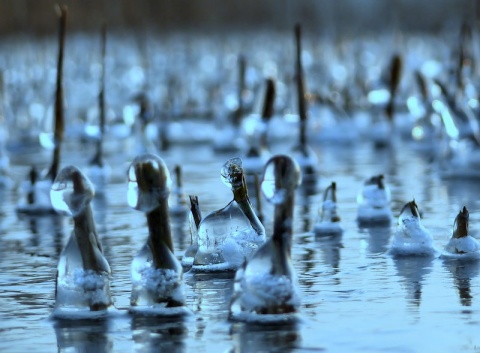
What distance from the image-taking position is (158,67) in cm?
3959

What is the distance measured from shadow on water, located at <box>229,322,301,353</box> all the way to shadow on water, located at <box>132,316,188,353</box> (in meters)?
0.26

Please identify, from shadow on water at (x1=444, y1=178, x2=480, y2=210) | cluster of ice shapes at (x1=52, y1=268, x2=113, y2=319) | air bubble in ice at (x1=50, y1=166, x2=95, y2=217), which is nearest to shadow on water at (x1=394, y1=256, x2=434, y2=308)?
cluster of ice shapes at (x1=52, y1=268, x2=113, y2=319)

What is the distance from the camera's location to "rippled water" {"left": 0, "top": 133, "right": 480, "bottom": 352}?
23.8 ft

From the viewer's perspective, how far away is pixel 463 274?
9023 mm

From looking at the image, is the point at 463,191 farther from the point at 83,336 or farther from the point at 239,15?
the point at 239,15

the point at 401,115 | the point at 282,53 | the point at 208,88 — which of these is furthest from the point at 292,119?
the point at 282,53

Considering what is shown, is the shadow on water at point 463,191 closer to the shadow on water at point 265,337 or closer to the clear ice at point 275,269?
the clear ice at point 275,269

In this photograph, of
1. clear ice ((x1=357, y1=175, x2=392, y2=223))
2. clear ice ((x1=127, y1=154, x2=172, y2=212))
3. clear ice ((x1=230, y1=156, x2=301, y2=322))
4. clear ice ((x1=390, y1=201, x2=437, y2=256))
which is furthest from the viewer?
clear ice ((x1=357, y1=175, x2=392, y2=223))

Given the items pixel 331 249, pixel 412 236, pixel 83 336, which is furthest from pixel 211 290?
pixel 331 249

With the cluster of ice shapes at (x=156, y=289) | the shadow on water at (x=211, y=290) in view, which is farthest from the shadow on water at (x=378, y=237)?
the cluster of ice shapes at (x=156, y=289)

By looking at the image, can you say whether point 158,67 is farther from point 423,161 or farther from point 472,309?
point 472,309

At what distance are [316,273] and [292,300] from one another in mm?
1758

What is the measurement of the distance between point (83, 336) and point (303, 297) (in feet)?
4.66

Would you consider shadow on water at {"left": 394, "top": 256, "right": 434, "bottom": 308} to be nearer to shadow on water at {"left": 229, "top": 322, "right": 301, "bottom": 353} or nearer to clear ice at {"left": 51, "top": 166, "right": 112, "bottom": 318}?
shadow on water at {"left": 229, "top": 322, "right": 301, "bottom": 353}
